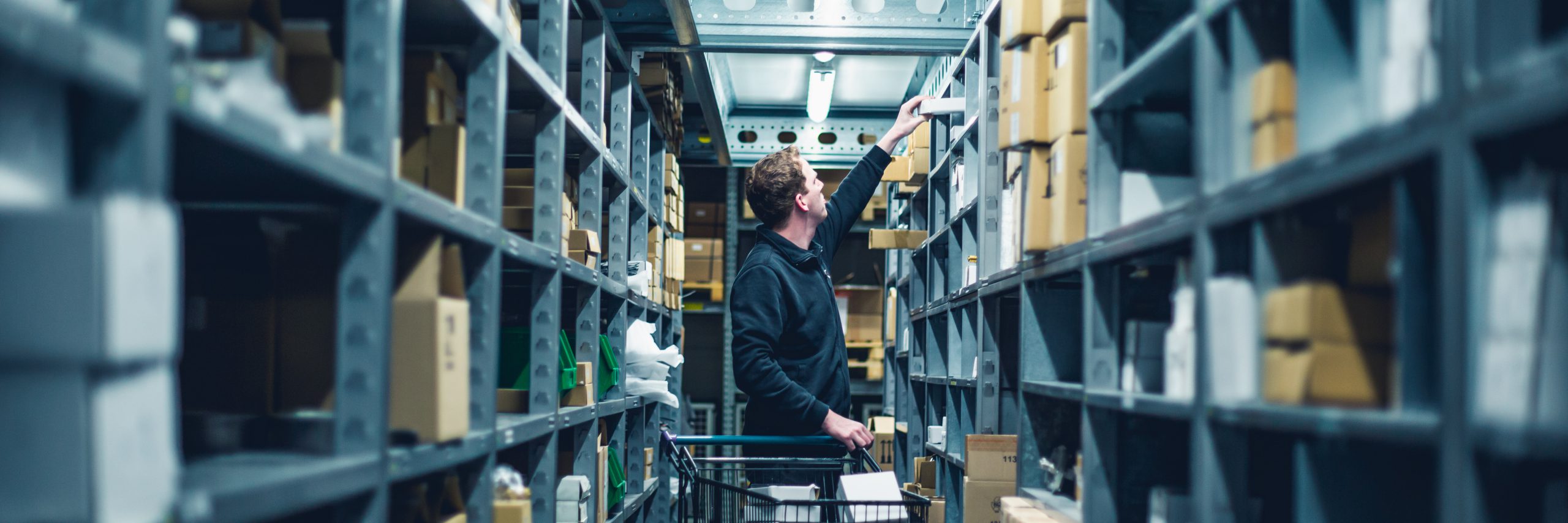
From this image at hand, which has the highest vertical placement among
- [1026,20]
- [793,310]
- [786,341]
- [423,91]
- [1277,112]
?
[1026,20]

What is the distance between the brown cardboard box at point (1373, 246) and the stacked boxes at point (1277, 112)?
0.15 metres

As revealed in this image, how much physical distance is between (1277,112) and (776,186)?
8.18 feet

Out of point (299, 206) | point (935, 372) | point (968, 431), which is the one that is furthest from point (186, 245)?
point (935, 372)

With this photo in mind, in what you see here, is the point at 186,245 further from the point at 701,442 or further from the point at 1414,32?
the point at 1414,32

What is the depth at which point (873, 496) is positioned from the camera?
273cm

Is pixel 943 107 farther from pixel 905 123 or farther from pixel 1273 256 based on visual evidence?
pixel 1273 256

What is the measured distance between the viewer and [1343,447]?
4.69 ft

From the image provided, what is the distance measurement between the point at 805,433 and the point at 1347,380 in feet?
7.95

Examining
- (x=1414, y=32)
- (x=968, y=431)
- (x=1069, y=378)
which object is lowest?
(x=968, y=431)

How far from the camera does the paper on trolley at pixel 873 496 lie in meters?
2.67

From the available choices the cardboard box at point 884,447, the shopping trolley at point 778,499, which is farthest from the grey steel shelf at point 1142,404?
the cardboard box at point 884,447

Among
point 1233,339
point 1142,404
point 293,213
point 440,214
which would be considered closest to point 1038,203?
point 1142,404

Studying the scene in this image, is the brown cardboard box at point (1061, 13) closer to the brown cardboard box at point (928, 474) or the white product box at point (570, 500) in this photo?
the white product box at point (570, 500)

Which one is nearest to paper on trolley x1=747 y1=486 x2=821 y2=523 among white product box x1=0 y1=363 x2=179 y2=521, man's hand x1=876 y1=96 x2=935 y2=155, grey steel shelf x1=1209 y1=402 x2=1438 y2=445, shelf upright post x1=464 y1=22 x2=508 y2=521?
shelf upright post x1=464 y1=22 x2=508 y2=521
